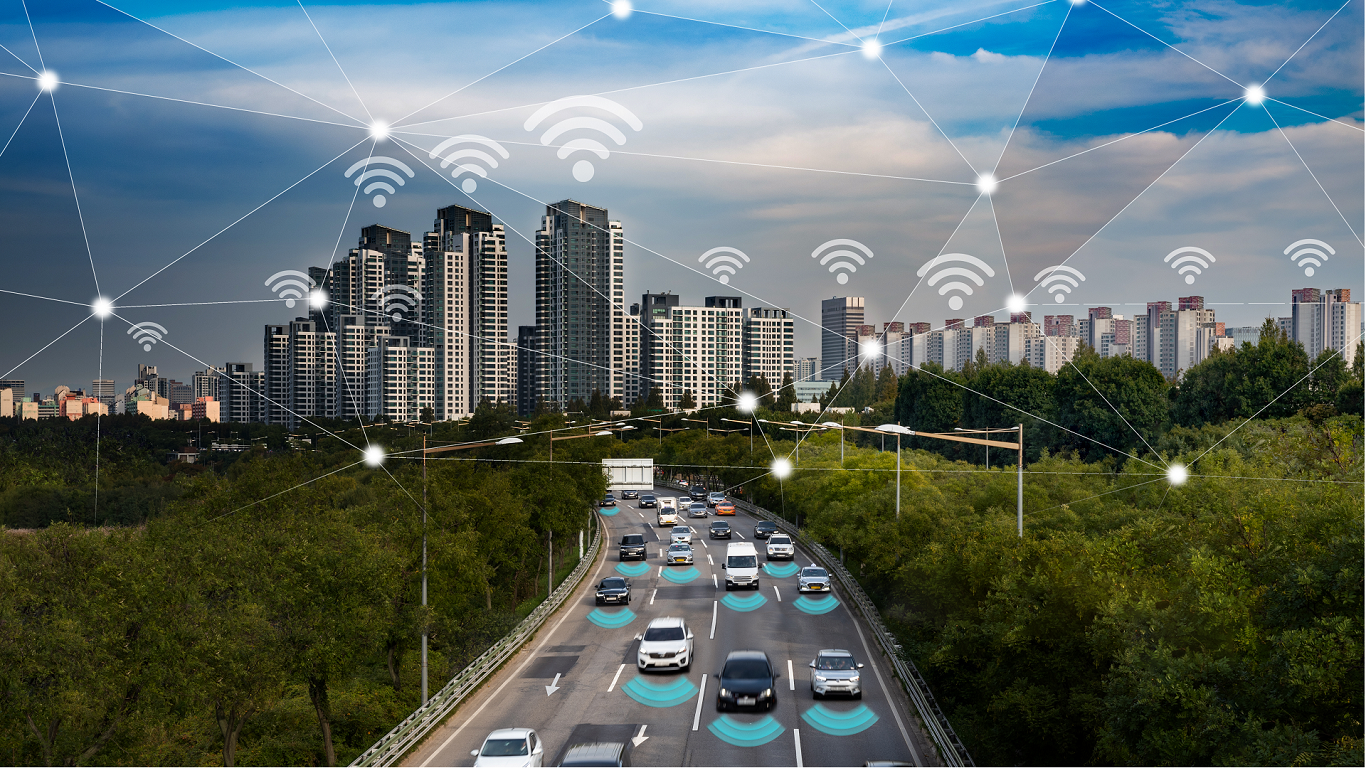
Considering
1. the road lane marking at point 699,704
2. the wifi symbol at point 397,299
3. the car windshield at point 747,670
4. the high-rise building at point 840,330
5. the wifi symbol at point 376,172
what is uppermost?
the wifi symbol at point 376,172

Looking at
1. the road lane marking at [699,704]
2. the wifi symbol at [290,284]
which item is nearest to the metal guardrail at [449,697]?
the road lane marking at [699,704]

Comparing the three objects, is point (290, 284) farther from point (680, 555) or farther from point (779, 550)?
A: point (779, 550)

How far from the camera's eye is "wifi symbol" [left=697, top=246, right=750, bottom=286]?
11109 mm

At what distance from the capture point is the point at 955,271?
10.9 metres

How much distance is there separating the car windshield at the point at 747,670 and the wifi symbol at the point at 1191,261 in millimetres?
10901

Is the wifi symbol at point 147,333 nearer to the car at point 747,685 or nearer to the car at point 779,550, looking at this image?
the car at point 747,685

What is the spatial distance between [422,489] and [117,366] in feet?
33.9

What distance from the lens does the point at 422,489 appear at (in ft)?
75.8

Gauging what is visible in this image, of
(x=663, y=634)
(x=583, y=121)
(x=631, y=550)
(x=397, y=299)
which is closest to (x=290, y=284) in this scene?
(x=397, y=299)

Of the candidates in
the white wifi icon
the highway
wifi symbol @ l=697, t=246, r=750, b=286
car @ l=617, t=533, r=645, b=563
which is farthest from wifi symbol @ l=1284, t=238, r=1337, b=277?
car @ l=617, t=533, r=645, b=563

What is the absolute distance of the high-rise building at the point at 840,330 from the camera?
1126cm

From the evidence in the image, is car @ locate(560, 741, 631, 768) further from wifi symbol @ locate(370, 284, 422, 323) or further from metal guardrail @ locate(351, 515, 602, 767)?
wifi symbol @ locate(370, 284, 422, 323)

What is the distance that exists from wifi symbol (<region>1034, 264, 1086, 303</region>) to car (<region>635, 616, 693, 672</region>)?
1292cm

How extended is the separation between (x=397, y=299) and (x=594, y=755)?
292 inches
